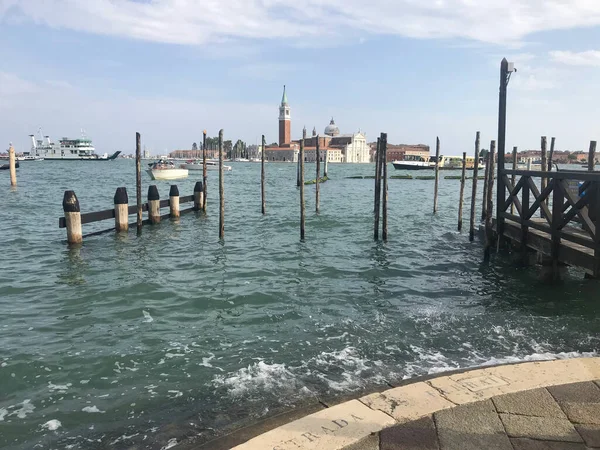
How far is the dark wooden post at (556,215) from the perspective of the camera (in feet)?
29.7

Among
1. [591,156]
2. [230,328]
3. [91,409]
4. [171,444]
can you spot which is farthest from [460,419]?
[591,156]

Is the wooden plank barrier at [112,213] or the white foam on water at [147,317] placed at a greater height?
the wooden plank barrier at [112,213]

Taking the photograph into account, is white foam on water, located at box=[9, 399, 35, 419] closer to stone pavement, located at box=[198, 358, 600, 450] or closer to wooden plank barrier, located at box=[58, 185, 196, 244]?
stone pavement, located at box=[198, 358, 600, 450]

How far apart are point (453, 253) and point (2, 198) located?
26.8 meters

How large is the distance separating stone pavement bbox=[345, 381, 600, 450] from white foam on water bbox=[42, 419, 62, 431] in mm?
3086

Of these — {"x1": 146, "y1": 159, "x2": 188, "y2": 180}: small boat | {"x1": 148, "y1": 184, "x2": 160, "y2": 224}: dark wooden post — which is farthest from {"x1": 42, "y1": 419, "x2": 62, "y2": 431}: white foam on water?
{"x1": 146, "y1": 159, "x2": 188, "y2": 180}: small boat

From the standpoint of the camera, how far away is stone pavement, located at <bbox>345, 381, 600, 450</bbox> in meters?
3.39

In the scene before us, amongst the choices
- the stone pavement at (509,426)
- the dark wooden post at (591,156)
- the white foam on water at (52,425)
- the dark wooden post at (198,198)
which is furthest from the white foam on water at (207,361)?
the dark wooden post at (198,198)

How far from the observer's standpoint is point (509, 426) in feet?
11.9

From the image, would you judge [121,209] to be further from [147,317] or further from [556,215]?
[556,215]

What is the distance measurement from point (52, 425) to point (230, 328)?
319cm

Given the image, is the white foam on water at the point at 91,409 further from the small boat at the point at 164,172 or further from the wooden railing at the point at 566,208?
the small boat at the point at 164,172

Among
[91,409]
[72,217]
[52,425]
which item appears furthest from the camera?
[72,217]

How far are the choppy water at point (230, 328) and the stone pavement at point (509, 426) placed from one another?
5.33 feet
